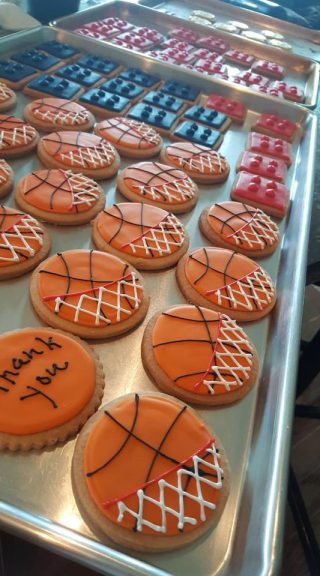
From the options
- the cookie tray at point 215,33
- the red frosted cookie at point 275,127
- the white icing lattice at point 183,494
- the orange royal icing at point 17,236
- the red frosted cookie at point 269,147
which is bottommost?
the white icing lattice at point 183,494

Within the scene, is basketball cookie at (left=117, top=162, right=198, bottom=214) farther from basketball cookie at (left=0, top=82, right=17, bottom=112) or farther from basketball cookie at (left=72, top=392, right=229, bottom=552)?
basketball cookie at (left=72, top=392, right=229, bottom=552)

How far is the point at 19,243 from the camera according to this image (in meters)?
1.54

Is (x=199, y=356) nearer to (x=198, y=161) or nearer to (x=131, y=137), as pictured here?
(x=198, y=161)

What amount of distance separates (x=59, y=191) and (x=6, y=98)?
0.77 meters

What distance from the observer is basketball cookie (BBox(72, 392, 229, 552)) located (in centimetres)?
100

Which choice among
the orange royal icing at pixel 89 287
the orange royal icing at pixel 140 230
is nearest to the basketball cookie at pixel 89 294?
the orange royal icing at pixel 89 287

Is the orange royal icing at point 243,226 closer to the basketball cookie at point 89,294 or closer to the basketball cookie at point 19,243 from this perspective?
the basketball cookie at point 89,294

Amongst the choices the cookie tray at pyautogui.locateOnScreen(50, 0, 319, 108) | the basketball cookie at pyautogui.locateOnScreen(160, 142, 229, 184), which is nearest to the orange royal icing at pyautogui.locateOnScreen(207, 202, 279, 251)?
the basketball cookie at pyautogui.locateOnScreen(160, 142, 229, 184)

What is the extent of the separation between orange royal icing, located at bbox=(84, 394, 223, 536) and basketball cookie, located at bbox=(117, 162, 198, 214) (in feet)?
3.11

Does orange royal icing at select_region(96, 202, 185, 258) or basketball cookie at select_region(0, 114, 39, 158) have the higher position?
basketball cookie at select_region(0, 114, 39, 158)

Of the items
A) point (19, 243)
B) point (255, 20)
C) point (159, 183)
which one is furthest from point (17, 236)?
→ point (255, 20)

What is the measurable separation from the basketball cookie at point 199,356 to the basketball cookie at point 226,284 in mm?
88

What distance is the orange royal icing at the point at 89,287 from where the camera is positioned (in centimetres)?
140

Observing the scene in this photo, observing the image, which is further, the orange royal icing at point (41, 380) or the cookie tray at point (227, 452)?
the orange royal icing at point (41, 380)
